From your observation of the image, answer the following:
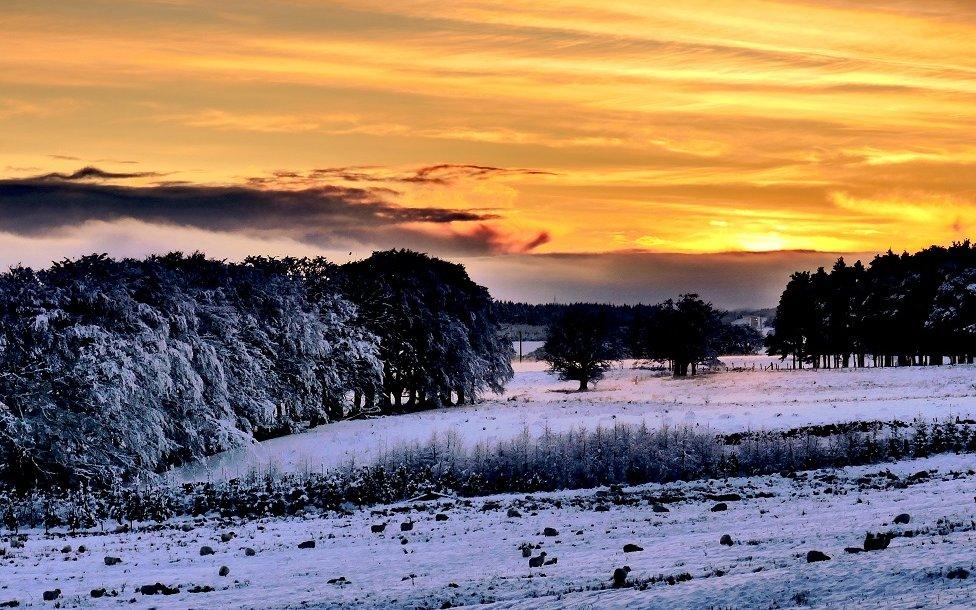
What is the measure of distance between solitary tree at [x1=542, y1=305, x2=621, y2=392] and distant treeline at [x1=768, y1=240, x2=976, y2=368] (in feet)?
80.9

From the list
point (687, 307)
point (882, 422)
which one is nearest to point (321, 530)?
point (882, 422)

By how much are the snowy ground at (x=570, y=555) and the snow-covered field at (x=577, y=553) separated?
0.18 feet

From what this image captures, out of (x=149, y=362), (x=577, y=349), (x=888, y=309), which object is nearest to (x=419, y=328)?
(x=577, y=349)

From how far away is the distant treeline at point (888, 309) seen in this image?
332 ft

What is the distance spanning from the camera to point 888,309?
109 meters

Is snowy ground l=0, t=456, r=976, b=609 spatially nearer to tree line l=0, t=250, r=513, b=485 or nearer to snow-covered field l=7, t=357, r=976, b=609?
snow-covered field l=7, t=357, r=976, b=609

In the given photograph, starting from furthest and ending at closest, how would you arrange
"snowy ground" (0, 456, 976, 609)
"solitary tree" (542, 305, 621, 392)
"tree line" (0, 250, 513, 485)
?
"solitary tree" (542, 305, 621, 392) → "tree line" (0, 250, 513, 485) → "snowy ground" (0, 456, 976, 609)

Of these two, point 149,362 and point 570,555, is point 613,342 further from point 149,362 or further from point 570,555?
point 570,555

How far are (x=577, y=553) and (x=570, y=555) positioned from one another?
25 centimetres

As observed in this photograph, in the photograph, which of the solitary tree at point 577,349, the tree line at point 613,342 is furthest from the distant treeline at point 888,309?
the solitary tree at point 577,349

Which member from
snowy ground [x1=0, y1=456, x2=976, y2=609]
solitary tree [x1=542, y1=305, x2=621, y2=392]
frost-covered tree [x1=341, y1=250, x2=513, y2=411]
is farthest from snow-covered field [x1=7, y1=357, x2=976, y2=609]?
solitary tree [x1=542, y1=305, x2=621, y2=392]

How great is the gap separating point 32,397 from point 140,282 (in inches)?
524

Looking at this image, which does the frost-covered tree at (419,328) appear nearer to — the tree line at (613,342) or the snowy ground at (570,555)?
the tree line at (613,342)

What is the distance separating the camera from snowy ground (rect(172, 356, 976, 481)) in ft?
169
